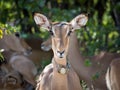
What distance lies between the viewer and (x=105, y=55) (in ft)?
39.2

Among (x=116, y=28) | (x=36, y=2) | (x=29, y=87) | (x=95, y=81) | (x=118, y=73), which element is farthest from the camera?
(x=116, y=28)

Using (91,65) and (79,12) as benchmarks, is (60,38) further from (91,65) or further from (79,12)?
(79,12)

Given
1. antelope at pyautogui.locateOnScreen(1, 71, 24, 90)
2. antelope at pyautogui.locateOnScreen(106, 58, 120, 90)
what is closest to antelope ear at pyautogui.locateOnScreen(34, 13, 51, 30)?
antelope at pyautogui.locateOnScreen(106, 58, 120, 90)

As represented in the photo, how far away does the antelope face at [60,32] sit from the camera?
7883 mm

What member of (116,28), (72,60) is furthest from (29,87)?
(116,28)

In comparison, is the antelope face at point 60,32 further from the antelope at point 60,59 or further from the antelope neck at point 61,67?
the antelope neck at point 61,67

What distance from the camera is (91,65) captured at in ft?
38.5

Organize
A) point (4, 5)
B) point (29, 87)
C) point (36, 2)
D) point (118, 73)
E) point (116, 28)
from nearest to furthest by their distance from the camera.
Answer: point (118, 73)
point (29, 87)
point (36, 2)
point (116, 28)
point (4, 5)

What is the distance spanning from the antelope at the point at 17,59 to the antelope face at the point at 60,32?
145 inches

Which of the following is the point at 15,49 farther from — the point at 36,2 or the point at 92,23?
the point at 92,23

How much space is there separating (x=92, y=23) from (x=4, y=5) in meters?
2.22

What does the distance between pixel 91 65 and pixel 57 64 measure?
3760 millimetres

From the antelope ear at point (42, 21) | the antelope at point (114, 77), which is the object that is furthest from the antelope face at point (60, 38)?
the antelope at point (114, 77)

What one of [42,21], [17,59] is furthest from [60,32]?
[17,59]
